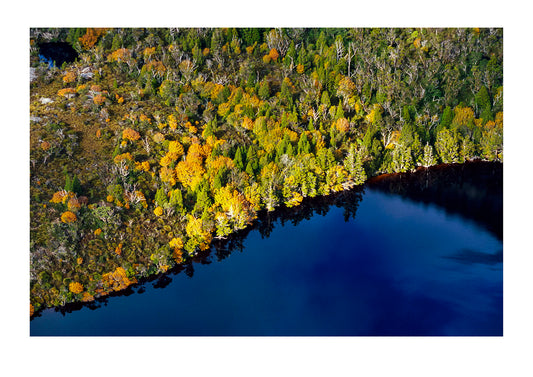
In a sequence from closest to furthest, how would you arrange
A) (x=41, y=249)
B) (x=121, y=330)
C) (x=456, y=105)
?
(x=121, y=330) → (x=41, y=249) → (x=456, y=105)

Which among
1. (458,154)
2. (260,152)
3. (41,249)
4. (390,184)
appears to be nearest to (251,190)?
→ (260,152)

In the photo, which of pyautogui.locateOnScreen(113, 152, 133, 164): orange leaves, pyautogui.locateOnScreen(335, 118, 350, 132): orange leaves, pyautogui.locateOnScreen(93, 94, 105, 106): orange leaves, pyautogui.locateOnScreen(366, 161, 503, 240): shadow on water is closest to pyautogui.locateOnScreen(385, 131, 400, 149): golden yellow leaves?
pyautogui.locateOnScreen(366, 161, 503, 240): shadow on water

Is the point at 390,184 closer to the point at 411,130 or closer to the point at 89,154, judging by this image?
the point at 411,130

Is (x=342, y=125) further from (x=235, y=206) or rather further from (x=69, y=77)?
(x=69, y=77)

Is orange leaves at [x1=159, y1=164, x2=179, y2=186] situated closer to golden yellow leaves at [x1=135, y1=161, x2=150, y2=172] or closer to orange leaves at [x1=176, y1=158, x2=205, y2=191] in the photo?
orange leaves at [x1=176, y1=158, x2=205, y2=191]

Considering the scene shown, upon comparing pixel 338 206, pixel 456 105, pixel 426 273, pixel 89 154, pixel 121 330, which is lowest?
pixel 121 330

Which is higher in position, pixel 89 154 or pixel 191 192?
pixel 89 154

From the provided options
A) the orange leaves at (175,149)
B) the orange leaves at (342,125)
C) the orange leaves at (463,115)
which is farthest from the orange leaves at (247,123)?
the orange leaves at (463,115)
